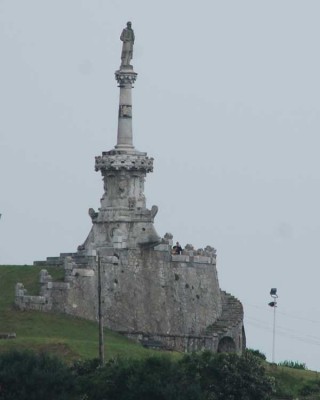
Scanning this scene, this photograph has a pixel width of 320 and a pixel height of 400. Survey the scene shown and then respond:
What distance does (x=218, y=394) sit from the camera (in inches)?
4911

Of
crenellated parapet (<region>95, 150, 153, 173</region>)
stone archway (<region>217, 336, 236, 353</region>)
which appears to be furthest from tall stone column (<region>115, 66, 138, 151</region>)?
stone archway (<region>217, 336, 236, 353</region>)

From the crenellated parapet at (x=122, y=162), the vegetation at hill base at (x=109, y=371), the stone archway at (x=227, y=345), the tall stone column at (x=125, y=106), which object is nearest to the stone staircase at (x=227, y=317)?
the stone archway at (x=227, y=345)

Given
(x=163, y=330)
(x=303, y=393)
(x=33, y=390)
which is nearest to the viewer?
(x=33, y=390)

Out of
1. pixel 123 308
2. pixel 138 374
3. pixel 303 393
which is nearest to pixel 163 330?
pixel 123 308

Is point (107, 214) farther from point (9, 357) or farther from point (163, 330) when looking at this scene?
point (9, 357)

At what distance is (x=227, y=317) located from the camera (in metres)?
148

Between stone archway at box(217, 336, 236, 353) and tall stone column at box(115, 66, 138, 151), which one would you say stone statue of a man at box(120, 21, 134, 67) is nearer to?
tall stone column at box(115, 66, 138, 151)

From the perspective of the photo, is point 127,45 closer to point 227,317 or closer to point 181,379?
point 227,317

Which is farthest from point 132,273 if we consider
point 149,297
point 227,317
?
point 227,317

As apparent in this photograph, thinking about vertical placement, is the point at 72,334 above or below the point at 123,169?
below

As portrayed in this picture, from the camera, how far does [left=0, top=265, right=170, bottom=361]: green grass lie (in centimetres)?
12912

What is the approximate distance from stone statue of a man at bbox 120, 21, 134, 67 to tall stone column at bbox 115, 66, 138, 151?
0.94 meters

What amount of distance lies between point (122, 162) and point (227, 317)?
1199 centimetres

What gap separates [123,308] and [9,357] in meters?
20.7
